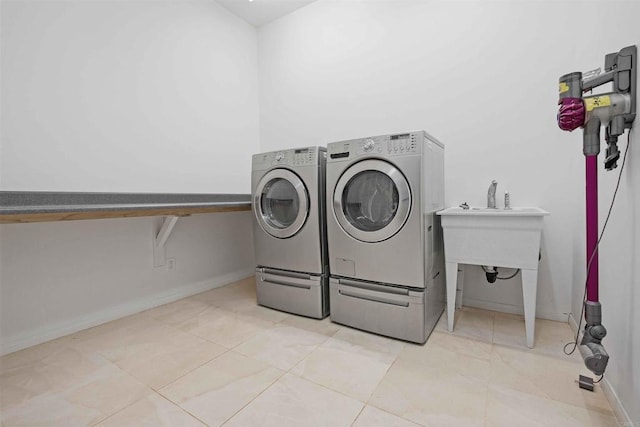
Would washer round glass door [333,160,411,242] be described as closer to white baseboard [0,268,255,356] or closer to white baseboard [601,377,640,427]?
white baseboard [601,377,640,427]

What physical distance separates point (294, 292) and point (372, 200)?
34.3 inches

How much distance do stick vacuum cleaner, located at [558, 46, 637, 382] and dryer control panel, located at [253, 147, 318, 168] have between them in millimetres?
1278

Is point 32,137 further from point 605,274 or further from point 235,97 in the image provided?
point 605,274

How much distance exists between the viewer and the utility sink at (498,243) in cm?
149

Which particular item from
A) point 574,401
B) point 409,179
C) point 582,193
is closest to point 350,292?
point 409,179

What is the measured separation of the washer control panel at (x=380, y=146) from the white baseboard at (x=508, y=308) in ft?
4.39

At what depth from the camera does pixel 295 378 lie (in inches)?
51.4

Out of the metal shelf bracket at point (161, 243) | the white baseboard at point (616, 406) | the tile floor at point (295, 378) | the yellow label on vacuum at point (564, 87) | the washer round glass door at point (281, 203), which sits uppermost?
the yellow label on vacuum at point (564, 87)

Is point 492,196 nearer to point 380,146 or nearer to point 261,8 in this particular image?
point 380,146

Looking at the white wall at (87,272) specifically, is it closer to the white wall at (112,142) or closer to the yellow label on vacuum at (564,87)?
the white wall at (112,142)

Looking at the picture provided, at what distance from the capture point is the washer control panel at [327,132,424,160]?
5.06 feet

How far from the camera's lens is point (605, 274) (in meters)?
1.20

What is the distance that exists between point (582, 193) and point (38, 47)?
3.44m

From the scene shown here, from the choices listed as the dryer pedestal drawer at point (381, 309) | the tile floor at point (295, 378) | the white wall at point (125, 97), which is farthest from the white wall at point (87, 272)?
the dryer pedestal drawer at point (381, 309)
